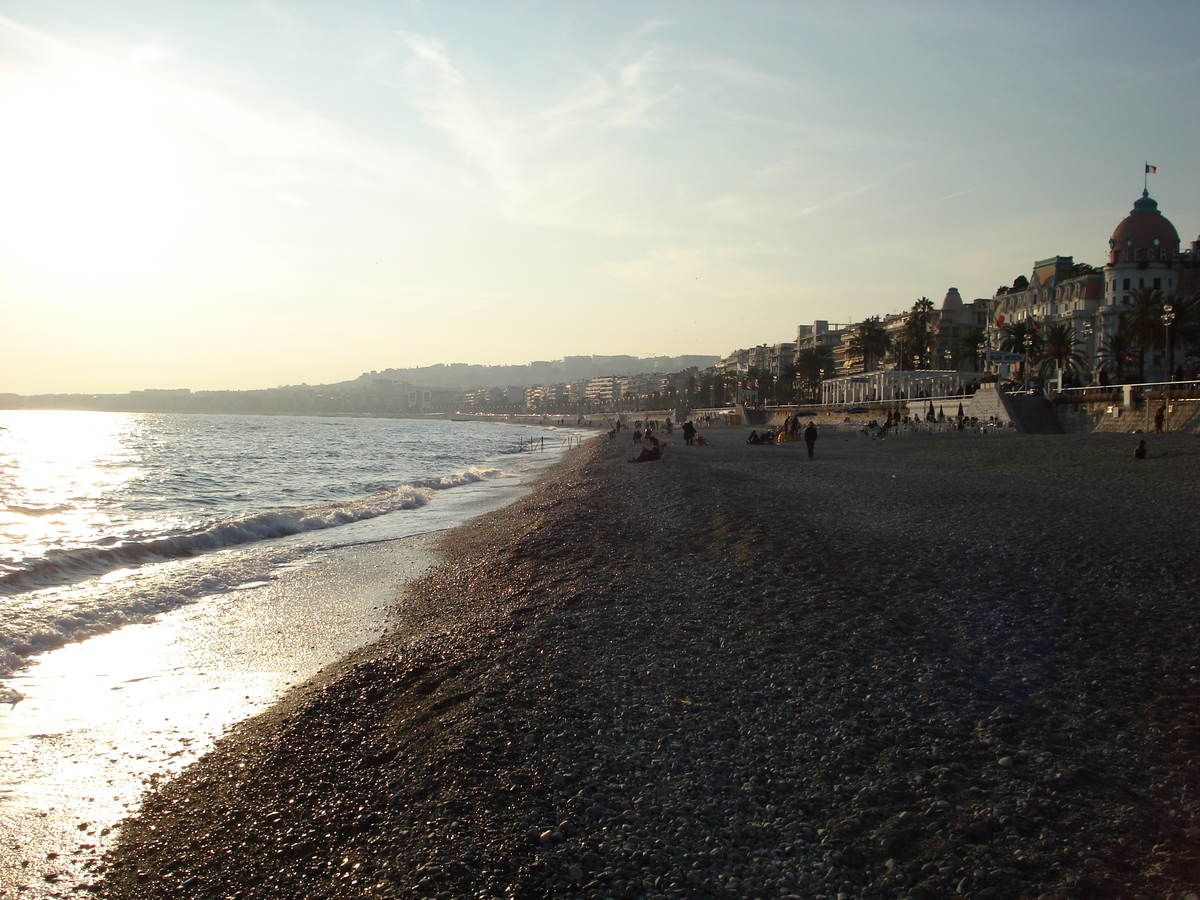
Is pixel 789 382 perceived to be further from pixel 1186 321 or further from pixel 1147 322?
pixel 1147 322

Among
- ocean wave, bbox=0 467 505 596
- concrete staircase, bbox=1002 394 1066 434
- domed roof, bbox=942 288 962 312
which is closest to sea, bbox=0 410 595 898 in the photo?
ocean wave, bbox=0 467 505 596

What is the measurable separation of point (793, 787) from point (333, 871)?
2.63m

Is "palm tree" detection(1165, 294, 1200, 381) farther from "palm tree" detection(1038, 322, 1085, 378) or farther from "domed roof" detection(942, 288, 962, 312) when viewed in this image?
"domed roof" detection(942, 288, 962, 312)

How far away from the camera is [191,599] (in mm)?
11266

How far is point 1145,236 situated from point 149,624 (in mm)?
83004

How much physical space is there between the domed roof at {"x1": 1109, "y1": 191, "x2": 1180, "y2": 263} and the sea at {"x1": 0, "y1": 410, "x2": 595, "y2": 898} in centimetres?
6926

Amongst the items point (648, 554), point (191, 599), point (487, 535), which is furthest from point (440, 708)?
point (487, 535)

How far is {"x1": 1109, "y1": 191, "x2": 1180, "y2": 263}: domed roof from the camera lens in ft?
220

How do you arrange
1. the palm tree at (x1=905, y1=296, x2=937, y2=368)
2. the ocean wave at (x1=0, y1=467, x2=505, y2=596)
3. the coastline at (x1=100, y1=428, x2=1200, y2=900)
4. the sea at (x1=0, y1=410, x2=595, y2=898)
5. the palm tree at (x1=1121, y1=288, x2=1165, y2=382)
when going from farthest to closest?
the palm tree at (x1=905, y1=296, x2=937, y2=368)
the palm tree at (x1=1121, y1=288, x2=1165, y2=382)
the ocean wave at (x1=0, y1=467, x2=505, y2=596)
the sea at (x1=0, y1=410, x2=595, y2=898)
the coastline at (x1=100, y1=428, x2=1200, y2=900)

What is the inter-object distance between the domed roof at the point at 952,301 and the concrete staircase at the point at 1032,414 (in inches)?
3107

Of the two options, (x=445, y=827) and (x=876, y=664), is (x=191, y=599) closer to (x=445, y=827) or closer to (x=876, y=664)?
(x=445, y=827)

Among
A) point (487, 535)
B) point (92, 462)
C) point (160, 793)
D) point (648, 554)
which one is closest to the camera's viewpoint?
point (160, 793)

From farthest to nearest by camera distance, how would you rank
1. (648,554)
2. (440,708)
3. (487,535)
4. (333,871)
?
(487,535) < (648,554) < (440,708) < (333,871)

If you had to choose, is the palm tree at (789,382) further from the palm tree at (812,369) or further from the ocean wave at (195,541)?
the ocean wave at (195,541)
